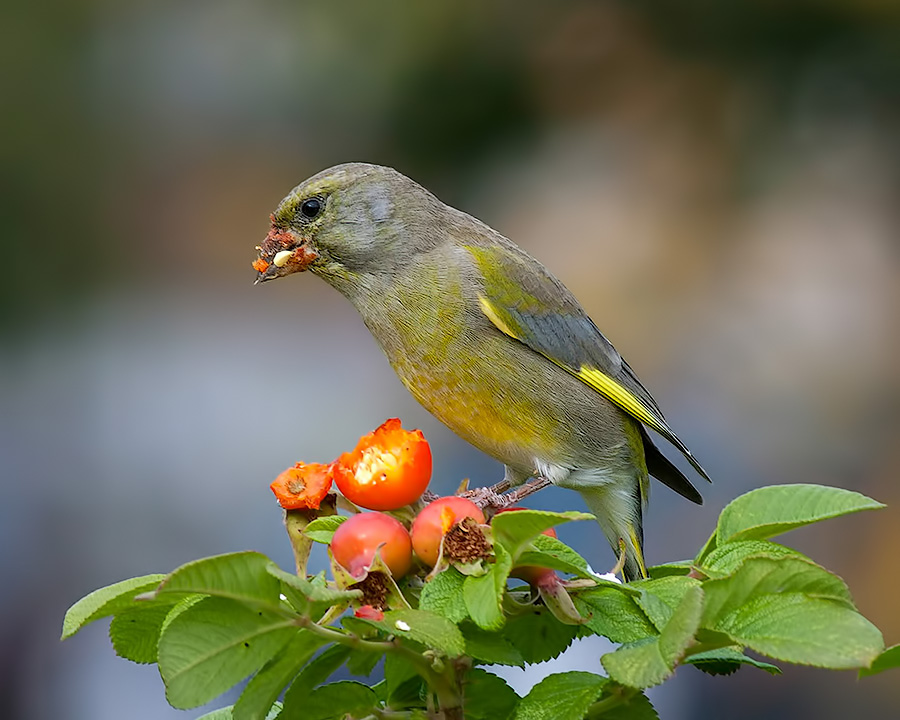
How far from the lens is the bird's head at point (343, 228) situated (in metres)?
1.85

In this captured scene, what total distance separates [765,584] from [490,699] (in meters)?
0.28

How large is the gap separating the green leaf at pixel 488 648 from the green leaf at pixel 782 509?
23cm

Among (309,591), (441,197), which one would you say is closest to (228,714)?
(309,591)

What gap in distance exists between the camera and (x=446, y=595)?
0.95m

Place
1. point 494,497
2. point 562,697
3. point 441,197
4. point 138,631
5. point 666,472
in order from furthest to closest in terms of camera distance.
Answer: point 441,197 → point 666,472 → point 494,497 → point 138,631 → point 562,697

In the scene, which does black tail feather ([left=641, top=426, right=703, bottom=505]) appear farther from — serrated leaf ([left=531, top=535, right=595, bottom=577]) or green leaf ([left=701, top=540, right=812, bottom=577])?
serrated leaf ([left=531, top=535, right=595, bottom=577])

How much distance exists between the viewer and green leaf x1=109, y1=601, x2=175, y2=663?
3.40 feet

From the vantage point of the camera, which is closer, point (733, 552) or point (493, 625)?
point (493, 625)

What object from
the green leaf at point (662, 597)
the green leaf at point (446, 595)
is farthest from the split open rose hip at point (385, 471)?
the green leaf at point (662, 597)

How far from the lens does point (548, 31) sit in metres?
4.58

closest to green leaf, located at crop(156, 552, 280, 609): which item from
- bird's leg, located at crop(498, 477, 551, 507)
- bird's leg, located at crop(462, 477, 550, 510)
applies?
bird's leg, located at crop(462, 477, 550, 510)

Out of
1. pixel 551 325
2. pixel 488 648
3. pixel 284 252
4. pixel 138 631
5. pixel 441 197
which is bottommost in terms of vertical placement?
pixel 488 648

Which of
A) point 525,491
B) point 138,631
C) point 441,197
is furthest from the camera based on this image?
point 441,197

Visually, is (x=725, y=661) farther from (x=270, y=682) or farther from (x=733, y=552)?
(x=270, y=682)
